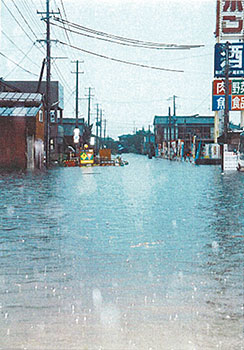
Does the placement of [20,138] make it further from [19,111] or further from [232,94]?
[232,94]

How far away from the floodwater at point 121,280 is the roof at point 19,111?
3340 cm

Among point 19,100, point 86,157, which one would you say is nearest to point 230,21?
point 86,157

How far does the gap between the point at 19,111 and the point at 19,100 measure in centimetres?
256

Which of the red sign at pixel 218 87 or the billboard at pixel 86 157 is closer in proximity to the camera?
the billboard at pixel 86 157

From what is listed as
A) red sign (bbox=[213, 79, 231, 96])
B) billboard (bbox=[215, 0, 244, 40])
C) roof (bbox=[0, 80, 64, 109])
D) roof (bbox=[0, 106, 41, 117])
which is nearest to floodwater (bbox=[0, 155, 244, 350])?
roof (bbox=[0, 106, 41, 117])

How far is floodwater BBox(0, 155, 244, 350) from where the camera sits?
4.61m

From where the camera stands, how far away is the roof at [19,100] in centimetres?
4838

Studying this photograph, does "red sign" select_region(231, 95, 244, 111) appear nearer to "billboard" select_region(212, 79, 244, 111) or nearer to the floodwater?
"billboard" select_region(212, 79, 244, 111)

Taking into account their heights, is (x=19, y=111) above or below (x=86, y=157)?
above

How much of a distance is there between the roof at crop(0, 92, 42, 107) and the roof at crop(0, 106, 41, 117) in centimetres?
73

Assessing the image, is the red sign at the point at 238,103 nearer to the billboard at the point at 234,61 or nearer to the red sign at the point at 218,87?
the red sign at the point at 218,87

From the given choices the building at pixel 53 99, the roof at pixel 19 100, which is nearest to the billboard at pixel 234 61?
the roof at pixel 19 100

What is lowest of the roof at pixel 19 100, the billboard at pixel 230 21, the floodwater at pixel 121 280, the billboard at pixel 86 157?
the billboard at pixel 86 157

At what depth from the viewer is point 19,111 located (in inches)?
1850
